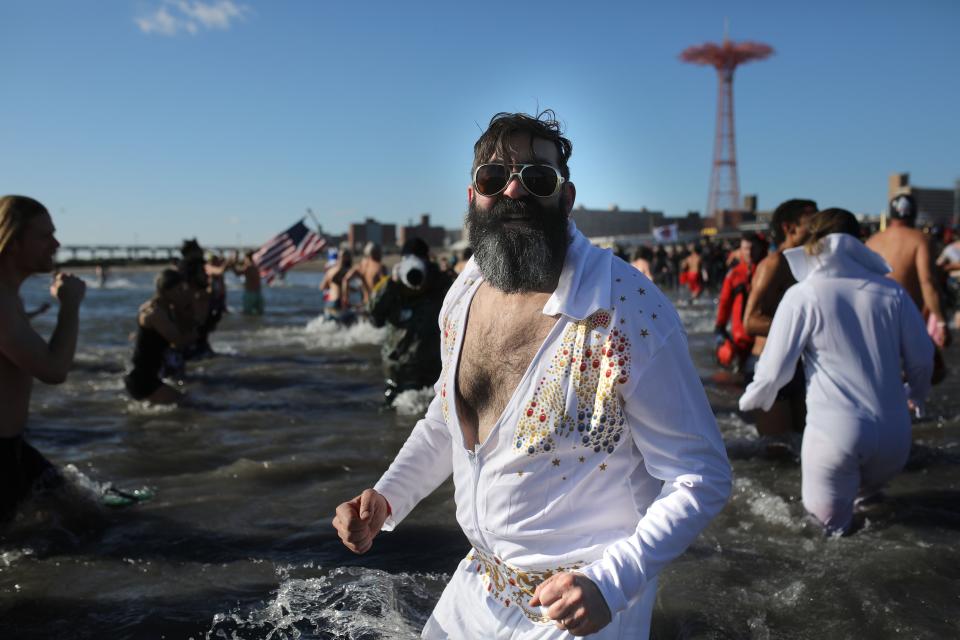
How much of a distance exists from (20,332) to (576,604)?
10.7 ft

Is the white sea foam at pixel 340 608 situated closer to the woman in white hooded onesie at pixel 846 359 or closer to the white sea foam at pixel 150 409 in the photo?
the woman in white hooded onesie at pixel 846 359

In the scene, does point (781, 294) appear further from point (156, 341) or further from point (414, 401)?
point (156, 341)

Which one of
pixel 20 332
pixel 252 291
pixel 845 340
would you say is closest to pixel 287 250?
pixel 252 291

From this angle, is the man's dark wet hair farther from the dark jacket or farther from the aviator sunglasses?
the aviator sunglasses

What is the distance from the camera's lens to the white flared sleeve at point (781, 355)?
3902 millimetres

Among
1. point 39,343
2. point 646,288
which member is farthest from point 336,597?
point 646,288

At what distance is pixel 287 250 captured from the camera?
2062 centimetres

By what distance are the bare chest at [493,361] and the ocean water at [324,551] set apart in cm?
170

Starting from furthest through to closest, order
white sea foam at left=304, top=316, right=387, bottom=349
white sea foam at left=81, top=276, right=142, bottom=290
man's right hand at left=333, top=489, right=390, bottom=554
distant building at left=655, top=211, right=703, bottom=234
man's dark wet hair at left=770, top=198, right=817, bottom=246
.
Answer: distant building at left=655, top=211, right=703, bottom=234, white sea foam at left=81, top=276, right=142, bottom=290, white sea foam at left=304, top=316, right=387, bottom=349, man's dark wet hair at left=770, top=198, right=817, bottom=246, man's right hand at left=333, top=489, right=390, bottom=554

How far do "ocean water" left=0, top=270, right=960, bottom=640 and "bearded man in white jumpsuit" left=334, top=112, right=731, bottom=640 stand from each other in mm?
1629

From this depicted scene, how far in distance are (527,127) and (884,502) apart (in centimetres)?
429

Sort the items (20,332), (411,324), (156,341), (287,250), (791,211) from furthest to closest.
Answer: (287,250) < (156,341) < (411,324) < (791,211) < (20,332)

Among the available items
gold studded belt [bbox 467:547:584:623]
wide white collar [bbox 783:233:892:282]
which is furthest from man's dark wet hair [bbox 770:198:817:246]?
gold studded belt [bbox 467:547:584:623]

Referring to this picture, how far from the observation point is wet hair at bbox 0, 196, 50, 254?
151 inches
